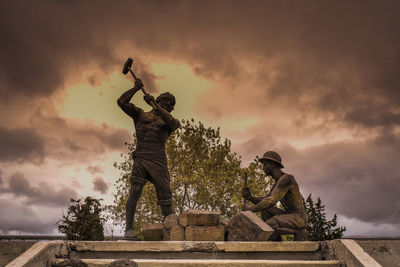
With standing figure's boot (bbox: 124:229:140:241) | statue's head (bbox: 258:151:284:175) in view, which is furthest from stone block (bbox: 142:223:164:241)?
statue's head (bbox: 258:151:284:175)

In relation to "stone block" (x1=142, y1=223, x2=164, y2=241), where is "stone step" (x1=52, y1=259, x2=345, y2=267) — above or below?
below

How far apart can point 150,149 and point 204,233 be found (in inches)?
92.6

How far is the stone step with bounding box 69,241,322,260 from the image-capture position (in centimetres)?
529

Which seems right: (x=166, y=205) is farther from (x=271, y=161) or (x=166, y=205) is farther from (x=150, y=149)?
(x=271, y=161)

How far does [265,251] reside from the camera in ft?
17.5

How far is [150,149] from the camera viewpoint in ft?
24.6

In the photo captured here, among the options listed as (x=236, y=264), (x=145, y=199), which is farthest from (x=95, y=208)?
(x=236, y=264)

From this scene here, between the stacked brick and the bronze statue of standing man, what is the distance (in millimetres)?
1274

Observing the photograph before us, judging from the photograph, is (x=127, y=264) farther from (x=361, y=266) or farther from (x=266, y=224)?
(x=361, y=266)

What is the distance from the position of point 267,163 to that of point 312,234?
43.4 ft

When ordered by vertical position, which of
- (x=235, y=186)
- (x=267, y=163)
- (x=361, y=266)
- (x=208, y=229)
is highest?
(x=235, y=186)

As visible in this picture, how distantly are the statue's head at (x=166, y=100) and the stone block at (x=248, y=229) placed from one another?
3.01 m

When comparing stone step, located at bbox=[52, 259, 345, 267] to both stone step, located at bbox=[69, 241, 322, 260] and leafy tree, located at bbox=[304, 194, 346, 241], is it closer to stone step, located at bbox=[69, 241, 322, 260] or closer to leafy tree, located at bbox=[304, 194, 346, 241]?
stone step, located at bbox=[69, 241, 322, 260]

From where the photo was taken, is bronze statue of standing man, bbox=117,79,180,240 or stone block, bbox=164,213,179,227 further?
bronze statue of standing man, bbox=117,79,180,240
